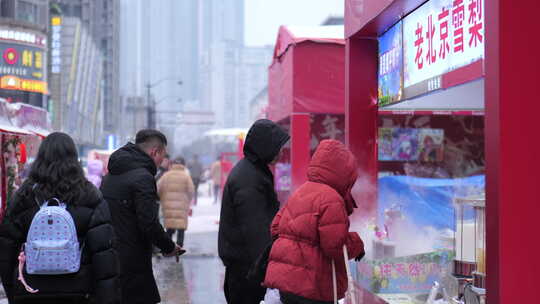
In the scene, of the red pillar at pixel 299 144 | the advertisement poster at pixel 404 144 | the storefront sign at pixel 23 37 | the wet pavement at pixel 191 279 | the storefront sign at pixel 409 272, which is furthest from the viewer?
the storefront sign at pixel 23 37

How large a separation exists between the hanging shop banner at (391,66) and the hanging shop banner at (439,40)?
0.14 m

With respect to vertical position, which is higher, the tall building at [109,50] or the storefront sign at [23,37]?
the tall building at [109,50]

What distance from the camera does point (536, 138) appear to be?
10.8 ft

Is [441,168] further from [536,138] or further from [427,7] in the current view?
[536,138]

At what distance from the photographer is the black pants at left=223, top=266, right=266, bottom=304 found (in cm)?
464

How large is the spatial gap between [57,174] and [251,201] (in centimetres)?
125

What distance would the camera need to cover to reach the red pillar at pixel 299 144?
1051cm

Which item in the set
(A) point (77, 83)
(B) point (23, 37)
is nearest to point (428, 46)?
(B) point (23, 37)

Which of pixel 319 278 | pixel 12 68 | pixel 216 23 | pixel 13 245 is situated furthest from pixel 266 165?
pixel 216 23

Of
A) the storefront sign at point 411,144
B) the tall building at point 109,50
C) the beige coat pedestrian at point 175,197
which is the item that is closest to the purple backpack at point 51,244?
the storefront sign at point 411,144

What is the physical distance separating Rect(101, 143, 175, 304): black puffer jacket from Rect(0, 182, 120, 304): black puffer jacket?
2.89 feet

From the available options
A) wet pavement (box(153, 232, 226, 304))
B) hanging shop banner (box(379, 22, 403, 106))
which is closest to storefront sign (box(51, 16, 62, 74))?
wet pavement (box(153, 232, 226, 304))

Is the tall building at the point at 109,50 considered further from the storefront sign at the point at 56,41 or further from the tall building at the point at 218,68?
the tall building at the point at 218,68

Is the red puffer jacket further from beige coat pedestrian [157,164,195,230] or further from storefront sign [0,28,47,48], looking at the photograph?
storefront sign [0,28,47,48]
